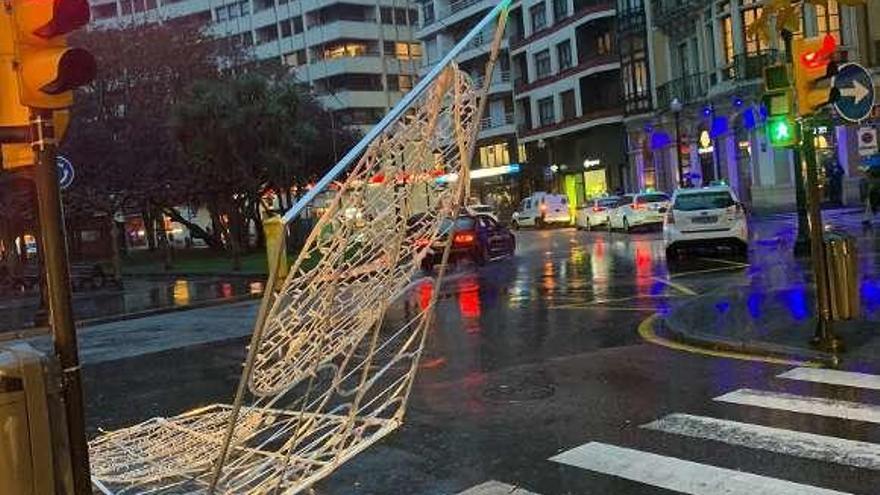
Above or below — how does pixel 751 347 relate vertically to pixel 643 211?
below

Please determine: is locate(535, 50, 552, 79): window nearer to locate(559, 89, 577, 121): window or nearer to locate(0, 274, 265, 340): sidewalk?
locate(559, 89, 577, 121): window

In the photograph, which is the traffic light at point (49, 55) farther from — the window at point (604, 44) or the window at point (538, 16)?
the window at point (538, 16)

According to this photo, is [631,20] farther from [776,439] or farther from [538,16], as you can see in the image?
[776,439]

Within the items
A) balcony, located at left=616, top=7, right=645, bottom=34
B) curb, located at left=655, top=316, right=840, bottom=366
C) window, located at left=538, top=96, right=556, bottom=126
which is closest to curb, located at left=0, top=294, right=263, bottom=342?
curb, located at left=655, top=316, right=840, bottom=366

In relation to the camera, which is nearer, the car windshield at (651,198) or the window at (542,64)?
the car windshield at (651,198)

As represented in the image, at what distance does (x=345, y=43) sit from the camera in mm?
89125

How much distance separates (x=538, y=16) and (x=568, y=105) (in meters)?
7.71

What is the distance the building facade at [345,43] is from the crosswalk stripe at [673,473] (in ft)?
261

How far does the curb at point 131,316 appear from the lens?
60.7 feet

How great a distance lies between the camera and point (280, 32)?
306ft

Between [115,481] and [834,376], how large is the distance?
6.12 meters

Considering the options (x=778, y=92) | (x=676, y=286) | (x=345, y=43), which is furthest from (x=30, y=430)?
(x=345, y=43)

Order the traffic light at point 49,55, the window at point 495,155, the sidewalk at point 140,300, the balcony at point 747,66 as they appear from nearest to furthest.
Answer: the traffic light at point 49,55, the sidewalk at point 140,300, the balcony at point 747,66, the window at point 495,155

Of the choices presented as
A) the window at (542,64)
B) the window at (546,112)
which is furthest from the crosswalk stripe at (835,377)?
the window at (542,64)
